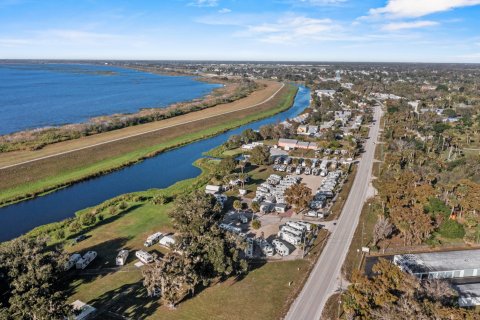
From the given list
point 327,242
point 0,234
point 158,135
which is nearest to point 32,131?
point 158,135

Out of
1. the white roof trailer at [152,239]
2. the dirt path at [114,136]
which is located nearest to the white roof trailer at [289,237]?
the white roof trailer at [152,239]

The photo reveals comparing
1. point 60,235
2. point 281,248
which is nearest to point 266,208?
point 281,248

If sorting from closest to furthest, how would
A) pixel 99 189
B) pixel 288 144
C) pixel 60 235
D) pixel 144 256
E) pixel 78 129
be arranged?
pixel 144 256 → pixel 60 235 → pixel 99 189 → pixel 288 144 → pixel 78 129

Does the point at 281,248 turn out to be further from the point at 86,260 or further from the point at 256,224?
the point at 86,260

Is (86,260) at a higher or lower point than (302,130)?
lower

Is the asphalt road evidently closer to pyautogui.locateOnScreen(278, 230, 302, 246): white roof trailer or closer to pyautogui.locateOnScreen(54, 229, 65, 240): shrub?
pyautogui.locateOnScreen(278, 230, 302, 246): white roof trailer

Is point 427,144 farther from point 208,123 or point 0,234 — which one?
point 0,234
